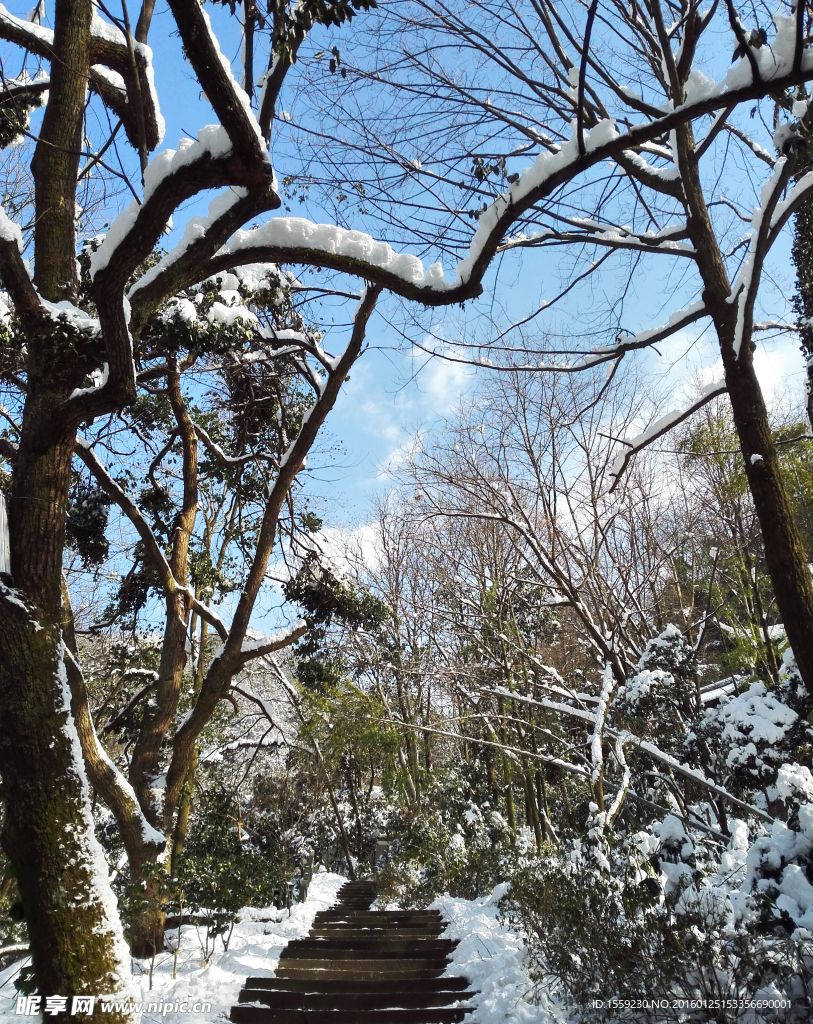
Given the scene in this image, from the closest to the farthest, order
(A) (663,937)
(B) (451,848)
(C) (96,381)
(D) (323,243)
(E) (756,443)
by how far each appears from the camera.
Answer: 1. (D) (323,243)
2. (A) (663,937)
3. (C) (96,381)
4. (E) (756,443)
5. (B) (451,848)

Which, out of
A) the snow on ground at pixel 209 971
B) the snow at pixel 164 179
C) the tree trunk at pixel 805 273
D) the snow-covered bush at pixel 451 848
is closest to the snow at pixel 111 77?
the snow at pixel 164 179

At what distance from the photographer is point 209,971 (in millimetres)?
5316

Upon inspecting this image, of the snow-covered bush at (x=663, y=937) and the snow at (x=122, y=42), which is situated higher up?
the snow at (x=122, y=42)

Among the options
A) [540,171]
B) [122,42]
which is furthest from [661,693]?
[122,42]

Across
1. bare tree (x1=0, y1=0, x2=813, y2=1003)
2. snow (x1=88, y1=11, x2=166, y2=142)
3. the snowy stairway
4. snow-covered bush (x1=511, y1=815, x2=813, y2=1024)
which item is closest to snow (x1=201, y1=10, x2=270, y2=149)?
bare tree (x1=0, y1=0, x2=813, y2=1003)

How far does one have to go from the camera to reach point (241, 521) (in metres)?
8.97

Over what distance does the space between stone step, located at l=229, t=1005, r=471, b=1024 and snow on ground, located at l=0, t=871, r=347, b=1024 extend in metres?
0.18

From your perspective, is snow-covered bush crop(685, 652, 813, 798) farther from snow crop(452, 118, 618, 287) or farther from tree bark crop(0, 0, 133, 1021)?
tree bark crop(0, 0, 133, 1021)

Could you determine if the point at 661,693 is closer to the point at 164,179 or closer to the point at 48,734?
the point at 48,734

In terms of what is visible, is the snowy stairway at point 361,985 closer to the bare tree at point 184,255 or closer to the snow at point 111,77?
the bare tree at point 184,255

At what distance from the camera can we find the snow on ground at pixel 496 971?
159 inches

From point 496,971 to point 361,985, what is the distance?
3.62ft

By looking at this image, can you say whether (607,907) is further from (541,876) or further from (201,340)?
(201,340)

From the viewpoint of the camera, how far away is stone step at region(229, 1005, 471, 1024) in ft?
13.0
